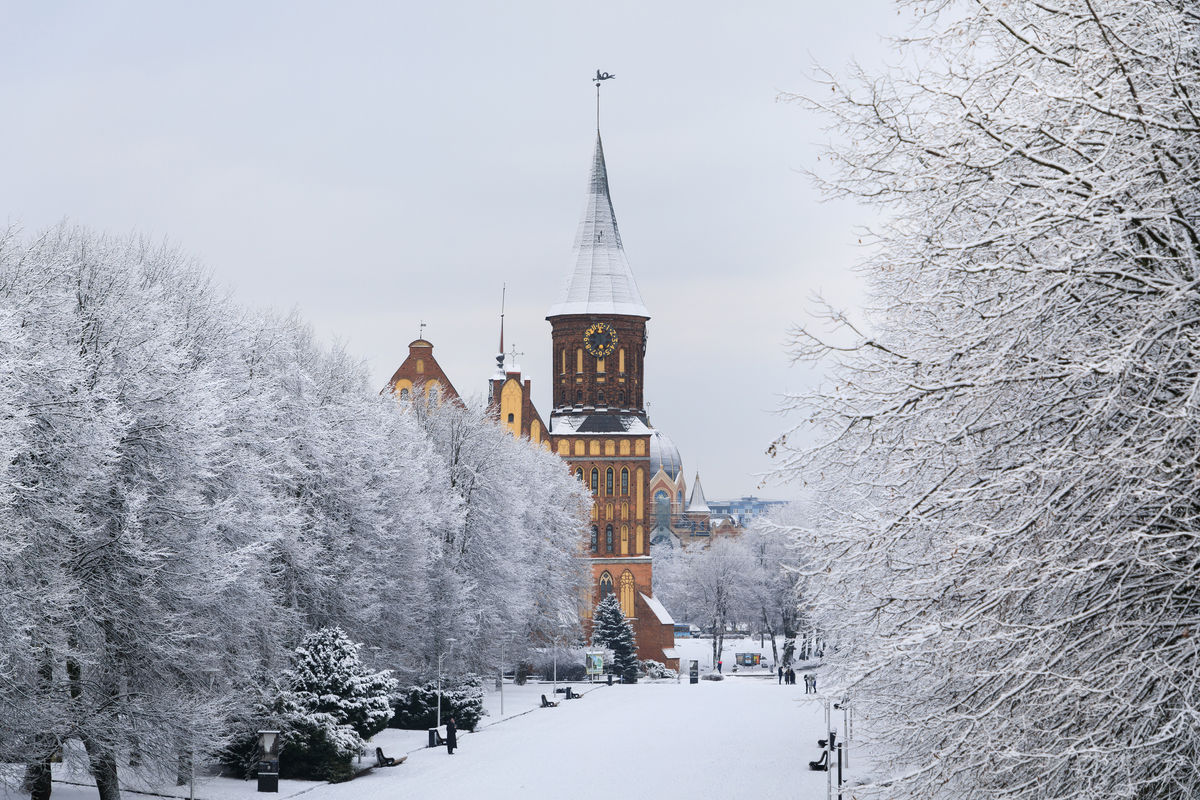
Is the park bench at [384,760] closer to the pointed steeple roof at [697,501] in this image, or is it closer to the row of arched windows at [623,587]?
the row of arched windows at [623,587]

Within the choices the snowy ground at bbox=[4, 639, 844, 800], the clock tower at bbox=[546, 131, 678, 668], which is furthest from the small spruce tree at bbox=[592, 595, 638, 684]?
the snowy ground at bbox=[4, 639, 844, 800]

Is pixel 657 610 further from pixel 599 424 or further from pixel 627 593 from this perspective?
pixel 599 424

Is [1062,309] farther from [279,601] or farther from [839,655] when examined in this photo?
[279,601]

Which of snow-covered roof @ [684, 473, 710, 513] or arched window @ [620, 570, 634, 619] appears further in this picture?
snow-covered roof @ [684, 473, 710, 513]

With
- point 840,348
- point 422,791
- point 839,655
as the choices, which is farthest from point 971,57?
point 422,791

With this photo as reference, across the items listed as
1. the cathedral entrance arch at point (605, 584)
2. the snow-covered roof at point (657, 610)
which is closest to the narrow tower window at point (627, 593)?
the cathedral entrance arch at point (605, 584)

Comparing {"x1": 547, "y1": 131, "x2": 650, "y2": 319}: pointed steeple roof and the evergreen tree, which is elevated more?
{"x1": 547, "y1": 131, "x2": 650, "y2": 319}: pointed steeple roof

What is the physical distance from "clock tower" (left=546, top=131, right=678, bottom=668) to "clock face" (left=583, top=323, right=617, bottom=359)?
0.20 ft

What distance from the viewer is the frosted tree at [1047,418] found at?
8.49m

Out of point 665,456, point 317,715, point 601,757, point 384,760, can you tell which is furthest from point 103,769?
point 665,456

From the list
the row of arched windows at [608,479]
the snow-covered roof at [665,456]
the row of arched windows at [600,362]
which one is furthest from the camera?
the snow-covered roof at [665,456]

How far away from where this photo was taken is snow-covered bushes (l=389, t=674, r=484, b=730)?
3862cm

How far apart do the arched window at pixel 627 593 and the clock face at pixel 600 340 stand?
14146 millimetres

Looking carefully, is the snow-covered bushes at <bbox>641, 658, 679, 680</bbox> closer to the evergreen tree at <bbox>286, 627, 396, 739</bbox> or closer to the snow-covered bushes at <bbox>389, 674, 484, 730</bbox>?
the snow-covered bushes at <bbox>389, 674, 484, 730</bbox>
